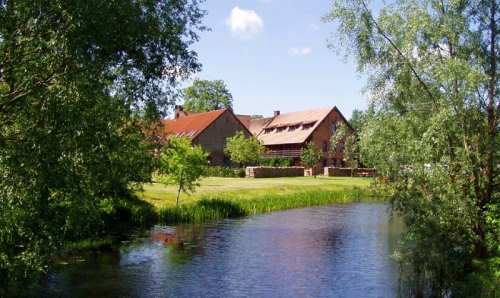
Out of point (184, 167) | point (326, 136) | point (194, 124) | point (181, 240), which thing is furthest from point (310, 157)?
point (181, 240)

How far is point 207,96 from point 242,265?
66766 millimetres

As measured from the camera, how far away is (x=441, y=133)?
11.9 meters

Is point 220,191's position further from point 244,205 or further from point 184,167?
point 184,167

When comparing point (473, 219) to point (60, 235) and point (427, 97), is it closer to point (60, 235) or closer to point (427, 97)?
point (427, 97)

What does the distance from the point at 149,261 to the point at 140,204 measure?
829cm

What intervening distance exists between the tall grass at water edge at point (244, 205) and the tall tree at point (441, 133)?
13877 mm

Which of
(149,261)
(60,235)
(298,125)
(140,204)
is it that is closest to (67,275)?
(149,261)

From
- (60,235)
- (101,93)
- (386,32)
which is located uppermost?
(386,32)

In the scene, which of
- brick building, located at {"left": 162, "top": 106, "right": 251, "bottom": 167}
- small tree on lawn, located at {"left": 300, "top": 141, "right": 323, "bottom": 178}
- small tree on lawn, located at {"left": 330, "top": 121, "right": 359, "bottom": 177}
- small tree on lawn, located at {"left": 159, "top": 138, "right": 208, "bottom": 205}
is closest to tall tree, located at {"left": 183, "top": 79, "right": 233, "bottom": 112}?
brick building, located at {"left": 162, "top": 106, "right": 251, "bottom": 167}

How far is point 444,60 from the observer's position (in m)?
12.3

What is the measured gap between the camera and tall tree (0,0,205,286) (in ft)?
28.8

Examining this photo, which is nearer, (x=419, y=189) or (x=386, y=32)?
(x=419, y=189)

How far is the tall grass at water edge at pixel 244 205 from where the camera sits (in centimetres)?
2491

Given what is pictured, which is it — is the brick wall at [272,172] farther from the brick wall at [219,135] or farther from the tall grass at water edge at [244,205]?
the tall grass at water edge at [244,205]
